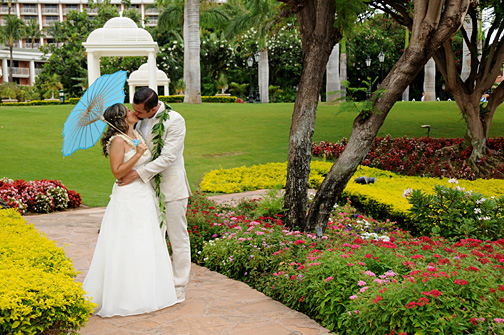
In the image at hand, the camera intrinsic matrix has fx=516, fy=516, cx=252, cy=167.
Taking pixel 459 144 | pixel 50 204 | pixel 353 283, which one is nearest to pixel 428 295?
pixel 353 283

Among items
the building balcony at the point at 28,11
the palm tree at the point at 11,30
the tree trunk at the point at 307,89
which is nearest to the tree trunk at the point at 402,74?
the tree trunk at the point at 307,89

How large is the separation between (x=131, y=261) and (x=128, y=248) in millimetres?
116

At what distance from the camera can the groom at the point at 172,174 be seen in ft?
15.5

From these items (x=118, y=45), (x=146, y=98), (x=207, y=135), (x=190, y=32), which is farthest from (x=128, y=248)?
(x=190, y=32)

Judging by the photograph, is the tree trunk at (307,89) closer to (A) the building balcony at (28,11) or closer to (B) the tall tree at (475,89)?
(B) the tall tree at (475,89)

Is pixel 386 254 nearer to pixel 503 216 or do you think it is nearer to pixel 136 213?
pixel 136 213

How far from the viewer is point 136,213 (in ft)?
15.1

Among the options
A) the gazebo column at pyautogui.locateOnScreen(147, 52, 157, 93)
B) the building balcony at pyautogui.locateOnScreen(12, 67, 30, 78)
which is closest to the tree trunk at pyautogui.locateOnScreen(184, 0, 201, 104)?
the gazebo column at pyautogui.locateOnScreen(147, 52, 157, 93)

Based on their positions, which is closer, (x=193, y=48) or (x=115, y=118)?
(x=115, y=118)

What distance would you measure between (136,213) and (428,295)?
99.1 inches

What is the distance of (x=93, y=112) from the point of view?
468 centimetres

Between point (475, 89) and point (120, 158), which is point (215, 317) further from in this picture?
point (475, 89)

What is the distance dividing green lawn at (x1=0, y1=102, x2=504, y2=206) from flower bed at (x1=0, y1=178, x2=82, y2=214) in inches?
26.2

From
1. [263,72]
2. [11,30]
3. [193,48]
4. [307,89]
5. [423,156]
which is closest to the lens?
[307,89]
